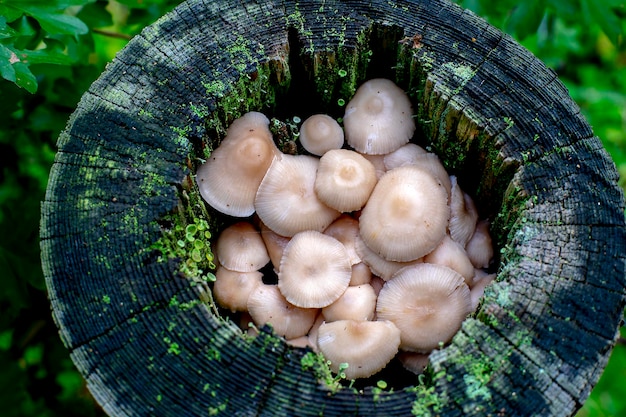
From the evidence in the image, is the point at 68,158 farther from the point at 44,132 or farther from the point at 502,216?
the point at 502,216

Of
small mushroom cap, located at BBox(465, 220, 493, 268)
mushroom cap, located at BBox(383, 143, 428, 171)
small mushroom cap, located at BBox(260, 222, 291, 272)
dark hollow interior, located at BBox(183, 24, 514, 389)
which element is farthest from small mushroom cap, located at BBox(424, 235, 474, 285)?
small mushroom cap, located at BBox(260, 222, 291, 272)

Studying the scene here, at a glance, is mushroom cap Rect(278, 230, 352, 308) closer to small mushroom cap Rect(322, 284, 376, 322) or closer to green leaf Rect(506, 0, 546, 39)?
small mushroom cap Rect(322, 284, 376, 322)

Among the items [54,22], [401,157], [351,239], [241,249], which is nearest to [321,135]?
[401,157]

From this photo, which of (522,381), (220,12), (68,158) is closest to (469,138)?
(522,381)

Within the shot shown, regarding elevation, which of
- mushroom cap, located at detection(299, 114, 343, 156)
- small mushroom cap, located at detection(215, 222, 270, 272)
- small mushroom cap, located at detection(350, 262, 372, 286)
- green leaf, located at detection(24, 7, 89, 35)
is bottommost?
small mushroom cap, located at detection(215, 222, 270, 272)

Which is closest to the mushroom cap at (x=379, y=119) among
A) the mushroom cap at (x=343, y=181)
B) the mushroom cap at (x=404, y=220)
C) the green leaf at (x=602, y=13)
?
the mushroom cap at (x=343, y=181)

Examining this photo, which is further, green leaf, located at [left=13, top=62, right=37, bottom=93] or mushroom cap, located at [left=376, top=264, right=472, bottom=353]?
mushroom cap, located at [left=376, top=264, right=472, bottom=353]

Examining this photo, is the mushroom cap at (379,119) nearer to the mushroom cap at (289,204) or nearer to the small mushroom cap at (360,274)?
the mushroom cap at (289,204)
